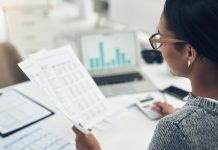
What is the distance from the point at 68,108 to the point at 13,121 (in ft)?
0.98

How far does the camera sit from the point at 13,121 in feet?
4.49

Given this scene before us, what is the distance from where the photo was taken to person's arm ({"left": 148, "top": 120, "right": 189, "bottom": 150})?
821 mm

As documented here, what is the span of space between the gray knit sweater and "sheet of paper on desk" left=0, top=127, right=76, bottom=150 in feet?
1.64

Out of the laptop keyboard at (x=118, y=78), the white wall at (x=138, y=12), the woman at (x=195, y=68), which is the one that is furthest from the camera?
the white wall at (x=138, y=12)

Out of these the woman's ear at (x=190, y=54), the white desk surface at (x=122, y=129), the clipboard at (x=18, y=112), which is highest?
the woman's ear at (x=190, y=54)

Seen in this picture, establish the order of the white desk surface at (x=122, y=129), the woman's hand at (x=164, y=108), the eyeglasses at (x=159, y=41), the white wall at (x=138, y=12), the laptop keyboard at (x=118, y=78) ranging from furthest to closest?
the white wall at (x=138, y=12) → the laptop keyboard at (x=118, y=78) → the woman's hand at (x=164, y=108) → the white desk surface at (x=122, y=129) → the eyeglasses at (x=159, y=41)

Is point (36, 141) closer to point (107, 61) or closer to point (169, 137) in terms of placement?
point (169, 137)

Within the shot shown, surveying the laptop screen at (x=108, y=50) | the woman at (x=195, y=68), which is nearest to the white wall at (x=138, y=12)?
the laptop screen at (x=108, y=50)

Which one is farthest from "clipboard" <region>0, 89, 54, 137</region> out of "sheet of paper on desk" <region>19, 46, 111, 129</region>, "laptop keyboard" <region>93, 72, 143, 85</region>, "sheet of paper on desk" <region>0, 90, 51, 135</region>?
"laptop keyboard" <region>93, 72, 143, 85</region>

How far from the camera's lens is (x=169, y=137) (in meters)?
0.84

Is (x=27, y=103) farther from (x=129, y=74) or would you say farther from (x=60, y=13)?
(x=60, y=13)

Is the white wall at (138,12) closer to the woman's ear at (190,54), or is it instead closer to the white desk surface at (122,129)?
the white desk surface at (122,129)

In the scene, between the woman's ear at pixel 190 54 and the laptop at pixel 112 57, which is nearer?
the woman's ear at pixel 190 54

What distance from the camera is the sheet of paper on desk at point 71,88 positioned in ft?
3.92
